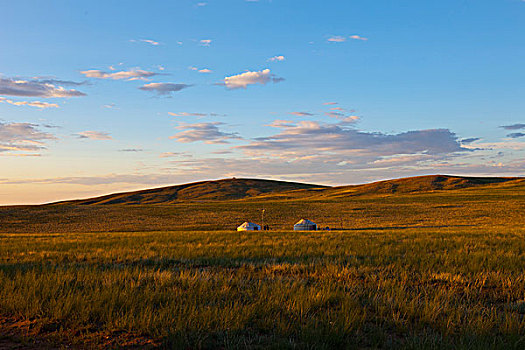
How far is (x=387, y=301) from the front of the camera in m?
7.51

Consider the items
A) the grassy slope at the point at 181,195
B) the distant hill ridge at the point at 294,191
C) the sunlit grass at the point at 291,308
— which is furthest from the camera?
the grassy slope at the point at 181,195

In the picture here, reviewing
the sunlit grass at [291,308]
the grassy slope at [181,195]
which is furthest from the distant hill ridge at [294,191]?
the sunlit grass at [291,308]

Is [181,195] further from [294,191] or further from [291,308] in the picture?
[291,308]

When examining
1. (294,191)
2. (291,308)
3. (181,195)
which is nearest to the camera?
(291,308)

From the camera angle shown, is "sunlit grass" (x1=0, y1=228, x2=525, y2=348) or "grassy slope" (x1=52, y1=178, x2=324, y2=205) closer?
"sunlit grass" (x1=0, y1=228, x2=525, y2=348)

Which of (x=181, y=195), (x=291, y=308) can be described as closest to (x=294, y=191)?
(x=181, y=195)

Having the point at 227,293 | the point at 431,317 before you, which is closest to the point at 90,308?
the point at 227,293

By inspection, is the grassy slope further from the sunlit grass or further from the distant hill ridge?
the sunlit grass

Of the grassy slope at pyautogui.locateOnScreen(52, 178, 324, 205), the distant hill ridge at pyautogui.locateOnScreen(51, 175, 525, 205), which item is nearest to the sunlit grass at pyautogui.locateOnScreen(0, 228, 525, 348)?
the distant hill ridge at pyautogui.locateOnScreen(51, 175, 525, 205)

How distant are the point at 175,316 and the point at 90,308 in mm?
1679

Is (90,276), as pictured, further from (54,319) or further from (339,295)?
(339,295)

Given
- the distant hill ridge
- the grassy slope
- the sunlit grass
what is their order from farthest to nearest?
the grassy slope < the distant hill ridge < the sunlit grass

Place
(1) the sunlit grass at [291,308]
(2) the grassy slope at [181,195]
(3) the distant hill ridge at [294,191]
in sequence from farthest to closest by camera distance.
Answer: (2) the grassy slope at [181,195]
(3) the distant hill ridge at [294,191]
(1) the sunlit grass at [291,308]

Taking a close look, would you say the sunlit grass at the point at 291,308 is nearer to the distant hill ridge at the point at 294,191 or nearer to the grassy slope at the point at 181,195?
the distant hill ridge at the point at 294,191
